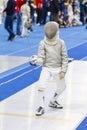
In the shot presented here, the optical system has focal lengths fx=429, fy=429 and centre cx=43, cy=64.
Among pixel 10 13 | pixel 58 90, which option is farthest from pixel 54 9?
pixel 58 90

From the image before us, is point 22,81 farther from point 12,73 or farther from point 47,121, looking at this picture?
point 47,121

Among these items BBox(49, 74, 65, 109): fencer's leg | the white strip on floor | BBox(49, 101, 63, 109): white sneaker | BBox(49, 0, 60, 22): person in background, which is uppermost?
BBox(49, 0, 60, 22): person in background

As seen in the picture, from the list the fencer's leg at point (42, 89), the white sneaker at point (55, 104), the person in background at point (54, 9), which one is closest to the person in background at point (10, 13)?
the person in background at point (54, 9)

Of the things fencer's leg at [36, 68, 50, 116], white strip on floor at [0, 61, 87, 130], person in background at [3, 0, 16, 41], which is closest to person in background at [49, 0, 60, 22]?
person in background at [3, 0, 16, 41]

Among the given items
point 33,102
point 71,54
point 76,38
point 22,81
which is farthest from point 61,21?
point 33,102

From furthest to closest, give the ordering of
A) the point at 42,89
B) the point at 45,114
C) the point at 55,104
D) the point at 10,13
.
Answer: the point at 10,13
the point at 55,104
the point at 45,114
the point at 42,89

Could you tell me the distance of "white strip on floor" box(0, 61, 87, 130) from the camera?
7480 millimetres

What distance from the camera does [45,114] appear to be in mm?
8133

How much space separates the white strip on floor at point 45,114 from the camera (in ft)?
24.5

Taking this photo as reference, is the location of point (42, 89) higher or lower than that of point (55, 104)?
higher

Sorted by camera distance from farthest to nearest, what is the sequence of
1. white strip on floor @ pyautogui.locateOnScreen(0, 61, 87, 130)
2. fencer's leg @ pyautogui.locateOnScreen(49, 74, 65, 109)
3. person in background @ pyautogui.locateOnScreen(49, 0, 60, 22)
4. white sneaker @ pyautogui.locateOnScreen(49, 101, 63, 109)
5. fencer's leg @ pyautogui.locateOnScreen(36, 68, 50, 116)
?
person in background @ pyautogui.locateOnScreen(49, 0, 60, 22) → white sneaker @ pyautogui.locateOnScreen(49, 101, 63, 109) → fencer's leg @ pyautogui.locateOnScreen(49, 74, 65, 109) → fencer's leg @ pyautogui.locateOnScreen(36, 68, 50, 116) → white strip on floor @ pyautogui.locateOnScreen(0, 61, 87, 130)

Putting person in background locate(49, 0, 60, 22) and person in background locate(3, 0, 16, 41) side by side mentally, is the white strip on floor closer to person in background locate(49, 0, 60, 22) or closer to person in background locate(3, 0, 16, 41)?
person in background locate(3, 0, 16, 41)

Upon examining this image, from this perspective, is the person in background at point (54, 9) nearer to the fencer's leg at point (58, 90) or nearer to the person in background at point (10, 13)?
the person in background at point (10, 13)

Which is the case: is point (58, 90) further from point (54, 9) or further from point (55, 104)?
point (54, 9)
